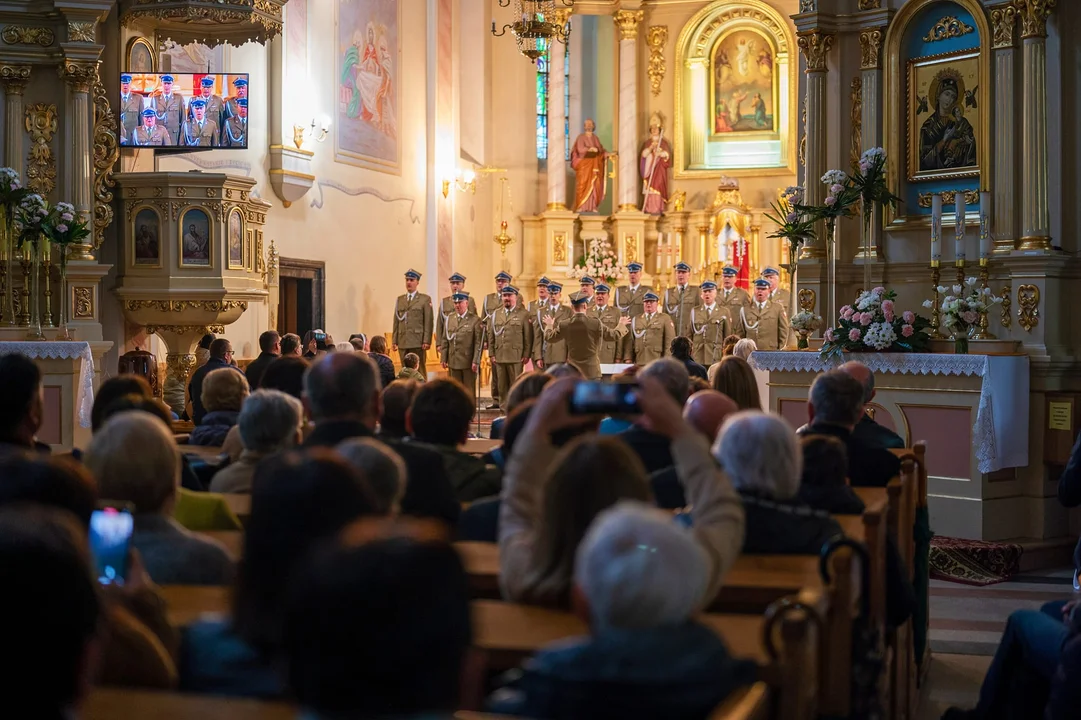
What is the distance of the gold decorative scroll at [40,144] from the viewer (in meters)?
11.3

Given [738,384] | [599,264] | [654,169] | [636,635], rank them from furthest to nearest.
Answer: [654,169], [599,264], [738,384], [636,635]

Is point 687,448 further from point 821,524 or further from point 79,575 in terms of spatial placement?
point 79,575

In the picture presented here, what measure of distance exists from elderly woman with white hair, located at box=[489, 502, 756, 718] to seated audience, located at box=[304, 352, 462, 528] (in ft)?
5.87

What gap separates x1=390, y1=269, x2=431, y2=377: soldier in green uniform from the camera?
16062 mm

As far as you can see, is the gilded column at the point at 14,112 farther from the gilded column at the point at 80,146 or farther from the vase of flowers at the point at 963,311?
the vase of flowers at the point at 963,311

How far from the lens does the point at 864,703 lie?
10.00ft

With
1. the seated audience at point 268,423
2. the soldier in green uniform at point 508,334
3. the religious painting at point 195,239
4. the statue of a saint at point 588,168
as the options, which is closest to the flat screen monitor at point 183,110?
the religious painting at point 195,239

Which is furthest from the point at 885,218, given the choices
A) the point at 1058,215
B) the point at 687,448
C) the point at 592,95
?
the point at 592,95

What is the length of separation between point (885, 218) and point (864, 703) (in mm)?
7117

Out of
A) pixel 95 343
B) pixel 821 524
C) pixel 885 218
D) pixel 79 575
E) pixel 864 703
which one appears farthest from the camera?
pixel 95 343

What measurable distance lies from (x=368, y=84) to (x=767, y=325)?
6.17m

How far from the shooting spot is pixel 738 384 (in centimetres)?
589

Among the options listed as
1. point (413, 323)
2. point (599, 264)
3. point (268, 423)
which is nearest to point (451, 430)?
point (268, 423)

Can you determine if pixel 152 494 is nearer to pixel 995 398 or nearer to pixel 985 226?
pixel 995 398
